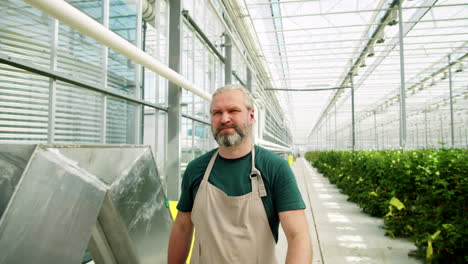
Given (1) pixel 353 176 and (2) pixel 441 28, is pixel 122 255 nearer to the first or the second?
(1) pixel 353 176

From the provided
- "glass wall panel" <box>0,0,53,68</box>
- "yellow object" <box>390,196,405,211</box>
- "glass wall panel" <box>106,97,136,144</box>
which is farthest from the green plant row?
"glass wall panel" <box>0,0,53,68</box>

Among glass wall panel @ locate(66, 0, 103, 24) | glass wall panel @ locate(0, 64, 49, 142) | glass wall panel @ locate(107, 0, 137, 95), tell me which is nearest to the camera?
glass wall panel @ locate(0, 64, 49, 142)

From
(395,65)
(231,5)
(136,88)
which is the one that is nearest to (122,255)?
(136,88)

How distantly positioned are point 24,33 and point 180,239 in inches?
76.7

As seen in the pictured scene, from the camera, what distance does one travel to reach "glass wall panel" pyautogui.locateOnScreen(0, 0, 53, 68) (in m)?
2.11

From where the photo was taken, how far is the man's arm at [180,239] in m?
1.83

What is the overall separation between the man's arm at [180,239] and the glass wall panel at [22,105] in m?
1.41

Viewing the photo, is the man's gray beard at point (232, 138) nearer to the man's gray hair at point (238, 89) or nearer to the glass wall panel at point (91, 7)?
the man's gray hair at point (238, 89)

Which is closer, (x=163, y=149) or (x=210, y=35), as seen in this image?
(x=163, y=149)

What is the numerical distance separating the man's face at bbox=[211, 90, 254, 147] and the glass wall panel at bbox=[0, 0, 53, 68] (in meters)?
1.55

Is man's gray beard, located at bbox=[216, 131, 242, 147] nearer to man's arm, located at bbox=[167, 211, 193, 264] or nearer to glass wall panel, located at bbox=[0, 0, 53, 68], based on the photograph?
man's arm, located at bbox=[167, 211, 193, 264]

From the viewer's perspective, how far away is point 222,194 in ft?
5.49

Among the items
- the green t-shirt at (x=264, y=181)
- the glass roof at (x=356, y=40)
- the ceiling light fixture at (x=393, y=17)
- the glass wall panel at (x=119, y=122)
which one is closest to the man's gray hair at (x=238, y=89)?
the green t-shirt at (x=264, y=181)

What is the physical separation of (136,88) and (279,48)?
866 centimetres
